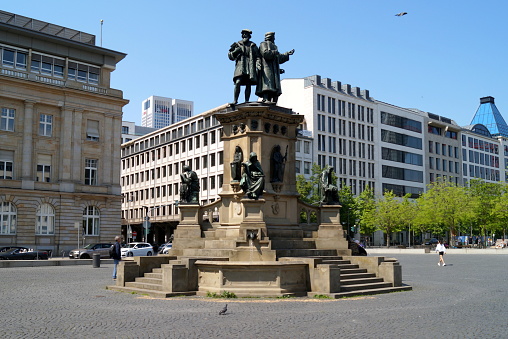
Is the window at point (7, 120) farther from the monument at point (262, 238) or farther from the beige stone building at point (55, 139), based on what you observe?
the monument at point (262, 238)

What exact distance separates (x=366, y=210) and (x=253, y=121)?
63.7 metres

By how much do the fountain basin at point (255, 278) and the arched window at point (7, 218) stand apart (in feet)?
135

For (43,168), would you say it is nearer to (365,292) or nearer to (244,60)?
(244,60)

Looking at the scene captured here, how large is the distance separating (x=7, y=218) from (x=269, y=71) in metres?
39.6

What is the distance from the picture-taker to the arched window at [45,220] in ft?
175

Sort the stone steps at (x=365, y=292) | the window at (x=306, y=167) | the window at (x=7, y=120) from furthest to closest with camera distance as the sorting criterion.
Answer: the window at (x=306, y=167), the window at (x=7, y=120), the stone steps at (x=365, y=292)

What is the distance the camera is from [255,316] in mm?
12125

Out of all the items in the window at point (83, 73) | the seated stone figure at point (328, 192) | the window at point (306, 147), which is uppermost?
the window at point (83, 73)

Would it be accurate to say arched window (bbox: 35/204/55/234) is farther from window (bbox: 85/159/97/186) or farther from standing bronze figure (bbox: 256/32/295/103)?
standing bronze figure (bbox: 256/32/295/103)

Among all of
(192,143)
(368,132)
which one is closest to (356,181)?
(368,132)

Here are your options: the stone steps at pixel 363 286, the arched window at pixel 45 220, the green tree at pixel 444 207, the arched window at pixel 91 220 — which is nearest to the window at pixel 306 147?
the green tree at pixel 444 207

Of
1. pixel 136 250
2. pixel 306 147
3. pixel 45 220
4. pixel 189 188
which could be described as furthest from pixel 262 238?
pixel 306 147

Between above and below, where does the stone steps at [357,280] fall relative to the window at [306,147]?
below

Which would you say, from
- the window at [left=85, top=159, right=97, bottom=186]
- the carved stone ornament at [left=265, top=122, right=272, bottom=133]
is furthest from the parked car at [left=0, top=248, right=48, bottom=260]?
the carved stone ornament at [left=265, top=122, right=272, bottom=133]
